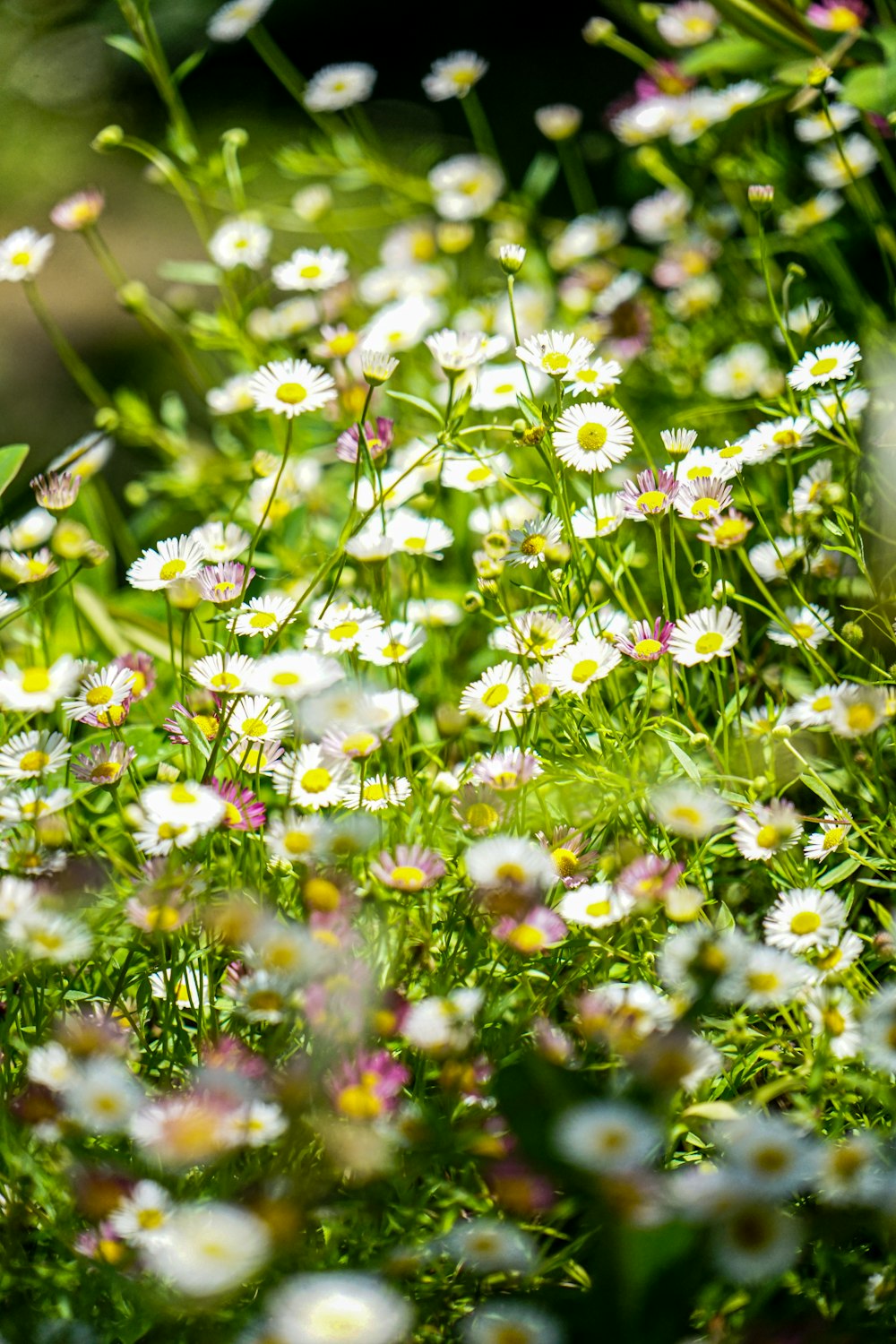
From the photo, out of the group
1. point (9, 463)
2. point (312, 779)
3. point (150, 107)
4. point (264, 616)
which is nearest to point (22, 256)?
point (9, 463)

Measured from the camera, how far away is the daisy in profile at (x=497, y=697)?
77 centimetres

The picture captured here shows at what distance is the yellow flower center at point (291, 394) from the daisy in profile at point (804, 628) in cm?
34

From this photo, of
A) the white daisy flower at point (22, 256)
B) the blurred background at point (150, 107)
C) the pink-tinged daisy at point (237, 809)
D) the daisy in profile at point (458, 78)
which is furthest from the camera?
the blurred background at point (150, 107)

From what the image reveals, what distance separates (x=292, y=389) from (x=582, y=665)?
0.28 m

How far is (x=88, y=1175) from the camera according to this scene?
1.78 ft

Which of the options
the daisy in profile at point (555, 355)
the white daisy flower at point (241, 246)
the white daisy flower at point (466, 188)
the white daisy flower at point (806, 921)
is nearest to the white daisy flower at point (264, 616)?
the daisy in profile at point (555, 355)

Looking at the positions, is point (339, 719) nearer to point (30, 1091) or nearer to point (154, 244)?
point (30, 1091)

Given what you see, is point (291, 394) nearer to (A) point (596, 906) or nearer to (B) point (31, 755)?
(B) point (31, 755)

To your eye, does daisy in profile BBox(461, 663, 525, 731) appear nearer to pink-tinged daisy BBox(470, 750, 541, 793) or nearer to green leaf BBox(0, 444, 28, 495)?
pink-tinged daisy BBox(470, 750, 541, 793)

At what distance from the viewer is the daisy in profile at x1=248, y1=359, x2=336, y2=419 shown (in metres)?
0.85

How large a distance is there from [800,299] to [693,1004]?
97 centimetres

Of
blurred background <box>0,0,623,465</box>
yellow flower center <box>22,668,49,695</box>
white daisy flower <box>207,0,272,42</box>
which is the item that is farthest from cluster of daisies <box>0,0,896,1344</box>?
blurred background <box>0,0,623,465</box>

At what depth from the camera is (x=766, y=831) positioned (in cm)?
66

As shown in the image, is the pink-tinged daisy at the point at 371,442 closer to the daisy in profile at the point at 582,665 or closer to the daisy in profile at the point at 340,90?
the daisy in profile at the point at 582,665
